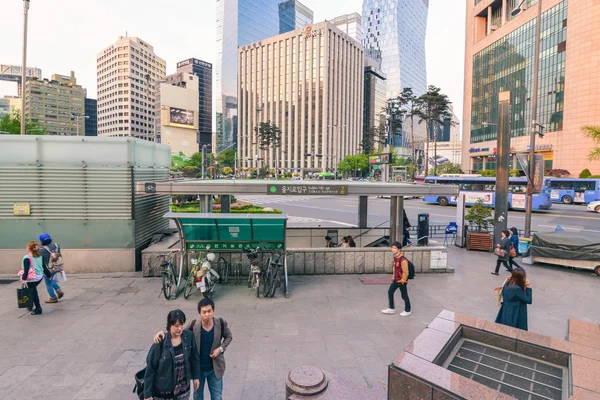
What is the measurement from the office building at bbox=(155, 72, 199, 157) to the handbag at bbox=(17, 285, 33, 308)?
127m

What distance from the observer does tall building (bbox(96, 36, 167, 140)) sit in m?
137

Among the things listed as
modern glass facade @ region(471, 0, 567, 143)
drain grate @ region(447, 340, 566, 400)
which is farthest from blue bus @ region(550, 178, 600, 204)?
drain grate @ region(447, 340, 566, 400)

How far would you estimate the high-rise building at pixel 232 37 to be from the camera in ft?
523

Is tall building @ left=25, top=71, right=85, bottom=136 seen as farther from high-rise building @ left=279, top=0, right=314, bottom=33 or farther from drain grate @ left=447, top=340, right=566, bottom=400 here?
drain grate @ left=447, top=340, right=566, bottom=400

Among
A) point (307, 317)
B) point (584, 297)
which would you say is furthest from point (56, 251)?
point (584, 297)

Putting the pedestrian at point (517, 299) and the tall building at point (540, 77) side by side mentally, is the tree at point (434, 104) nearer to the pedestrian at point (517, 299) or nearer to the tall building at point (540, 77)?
the tall building at point (540, 77)

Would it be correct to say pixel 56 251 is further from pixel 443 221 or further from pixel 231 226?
pixel 443 221

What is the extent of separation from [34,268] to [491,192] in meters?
34.2

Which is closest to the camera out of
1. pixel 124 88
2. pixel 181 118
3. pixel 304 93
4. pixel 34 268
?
pixel 34 268

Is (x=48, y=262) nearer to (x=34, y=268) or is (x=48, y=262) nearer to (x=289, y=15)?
(x=34, y=268)

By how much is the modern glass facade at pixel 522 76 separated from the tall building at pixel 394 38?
100 metres

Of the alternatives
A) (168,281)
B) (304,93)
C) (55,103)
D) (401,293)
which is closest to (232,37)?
(304,93)

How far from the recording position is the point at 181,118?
5295 inches

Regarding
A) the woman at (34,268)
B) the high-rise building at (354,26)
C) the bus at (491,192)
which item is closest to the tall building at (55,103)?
the high-rise building at (354,26)
